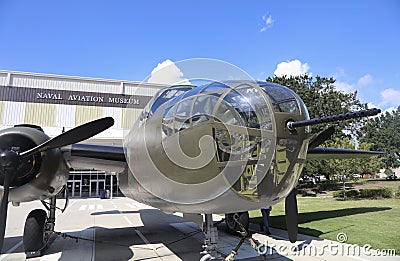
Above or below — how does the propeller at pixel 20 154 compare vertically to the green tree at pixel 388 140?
below

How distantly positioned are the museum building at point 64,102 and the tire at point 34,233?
21672mm

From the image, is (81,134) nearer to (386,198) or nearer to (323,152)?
(323,152)

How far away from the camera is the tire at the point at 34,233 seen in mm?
6486

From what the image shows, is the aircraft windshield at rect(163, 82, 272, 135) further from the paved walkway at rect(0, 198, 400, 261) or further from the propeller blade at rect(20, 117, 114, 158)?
the paved walkway at rect(0, 198, 400, 261)

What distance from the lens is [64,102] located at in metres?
32.8

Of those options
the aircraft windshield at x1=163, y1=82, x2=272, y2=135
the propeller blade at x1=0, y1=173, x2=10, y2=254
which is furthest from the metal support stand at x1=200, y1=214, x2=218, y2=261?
the propeller blade at x1=0, y1=173, x2=10, y2=254

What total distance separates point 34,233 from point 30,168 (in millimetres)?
1892

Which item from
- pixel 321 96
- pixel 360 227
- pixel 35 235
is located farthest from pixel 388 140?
pixel 35 235

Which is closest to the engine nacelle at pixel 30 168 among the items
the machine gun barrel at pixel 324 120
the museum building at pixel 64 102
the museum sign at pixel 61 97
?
the machine gun barrel at pixel 324 120

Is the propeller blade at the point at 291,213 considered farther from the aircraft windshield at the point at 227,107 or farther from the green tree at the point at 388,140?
the green tree at the point at 388,140

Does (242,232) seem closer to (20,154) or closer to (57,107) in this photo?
(20,154)

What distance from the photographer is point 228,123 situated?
334 cm

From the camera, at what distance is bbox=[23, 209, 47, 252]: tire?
6486mm

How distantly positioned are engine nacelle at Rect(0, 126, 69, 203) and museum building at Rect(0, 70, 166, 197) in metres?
22.6
